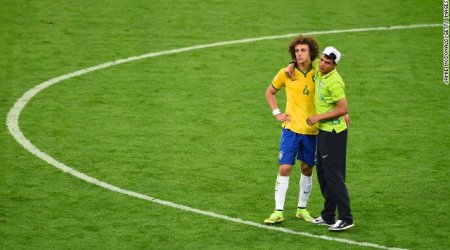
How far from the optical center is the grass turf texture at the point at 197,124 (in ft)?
44.2

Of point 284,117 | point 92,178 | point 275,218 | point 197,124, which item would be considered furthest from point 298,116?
point 197,124

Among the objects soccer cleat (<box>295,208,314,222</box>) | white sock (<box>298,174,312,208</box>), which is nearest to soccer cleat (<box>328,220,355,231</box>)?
soccer cleat (<box>295,208,314,222</box>)

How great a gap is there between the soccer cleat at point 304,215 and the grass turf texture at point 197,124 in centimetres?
15

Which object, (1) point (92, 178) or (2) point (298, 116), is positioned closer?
(2) point (298, 116)

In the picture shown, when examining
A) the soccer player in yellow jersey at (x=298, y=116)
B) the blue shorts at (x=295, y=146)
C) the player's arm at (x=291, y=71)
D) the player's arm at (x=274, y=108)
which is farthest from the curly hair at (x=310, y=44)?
the blue shorts at (x=295, y=146)

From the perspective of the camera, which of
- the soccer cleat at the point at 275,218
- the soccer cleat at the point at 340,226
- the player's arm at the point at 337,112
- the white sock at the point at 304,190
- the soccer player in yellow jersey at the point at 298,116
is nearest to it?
the player's arm at the point at 337,112

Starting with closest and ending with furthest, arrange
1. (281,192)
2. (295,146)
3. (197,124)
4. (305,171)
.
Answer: (295,146), (281,192), (305,171), (197,124)

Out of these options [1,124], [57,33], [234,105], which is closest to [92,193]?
[1,124]

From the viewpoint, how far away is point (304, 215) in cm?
1363

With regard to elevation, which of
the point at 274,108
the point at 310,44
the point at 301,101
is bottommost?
the point at 274,108

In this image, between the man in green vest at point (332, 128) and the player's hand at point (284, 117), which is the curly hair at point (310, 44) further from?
the player's hand at point (284, 117)

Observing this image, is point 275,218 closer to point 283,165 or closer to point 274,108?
point 283,165

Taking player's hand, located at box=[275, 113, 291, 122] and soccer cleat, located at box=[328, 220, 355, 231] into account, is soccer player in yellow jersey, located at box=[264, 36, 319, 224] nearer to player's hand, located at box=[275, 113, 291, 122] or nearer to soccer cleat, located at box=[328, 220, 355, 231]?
player's hand, located at box=[275, 113, 291, 122]

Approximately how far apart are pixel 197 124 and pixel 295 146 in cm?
506
